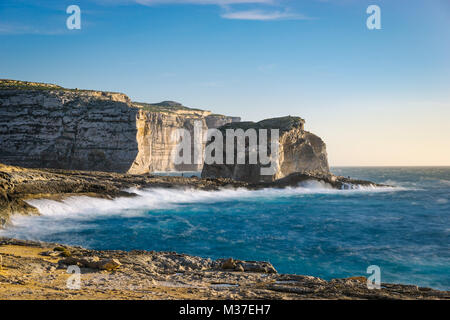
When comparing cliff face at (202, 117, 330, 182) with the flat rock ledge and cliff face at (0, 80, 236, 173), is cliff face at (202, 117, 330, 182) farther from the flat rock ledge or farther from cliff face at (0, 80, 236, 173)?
the flat rock ledge

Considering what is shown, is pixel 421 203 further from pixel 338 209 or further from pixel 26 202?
pixel 26 202

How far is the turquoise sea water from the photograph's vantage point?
15435 mm

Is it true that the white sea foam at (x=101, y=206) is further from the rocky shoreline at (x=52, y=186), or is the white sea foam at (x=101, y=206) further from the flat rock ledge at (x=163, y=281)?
the flat rock ledge at (x=163, y=281)

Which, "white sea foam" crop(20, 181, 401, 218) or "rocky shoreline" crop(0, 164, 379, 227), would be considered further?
"white sea foam" crop(20, 181, 401, 218)

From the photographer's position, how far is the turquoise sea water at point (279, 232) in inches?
608

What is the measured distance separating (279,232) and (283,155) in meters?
46.9

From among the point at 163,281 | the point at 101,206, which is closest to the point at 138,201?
the point at 101,206

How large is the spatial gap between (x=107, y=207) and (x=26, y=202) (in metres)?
7.18

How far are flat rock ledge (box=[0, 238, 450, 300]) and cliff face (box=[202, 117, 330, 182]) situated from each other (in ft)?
165

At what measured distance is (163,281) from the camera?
870 centimetres

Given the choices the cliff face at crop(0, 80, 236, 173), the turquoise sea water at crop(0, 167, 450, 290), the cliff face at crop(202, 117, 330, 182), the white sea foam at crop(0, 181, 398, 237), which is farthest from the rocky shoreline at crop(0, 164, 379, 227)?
the cliff face at crop(0, 80, 236, 173)

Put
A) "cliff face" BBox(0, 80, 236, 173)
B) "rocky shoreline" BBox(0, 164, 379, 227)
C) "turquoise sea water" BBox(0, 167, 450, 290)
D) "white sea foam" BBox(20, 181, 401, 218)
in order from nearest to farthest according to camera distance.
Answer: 1. "turquoise sea water" BBox(0, 167, 450, 290)
2. "rocky shoreline" BBox(0, 164, 379, 227)
3. "white sea foam" BBox(20, 181, 401, 218)
4. "cliff face" BBox(0, 80, 236, 173)

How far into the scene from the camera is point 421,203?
3959cm
